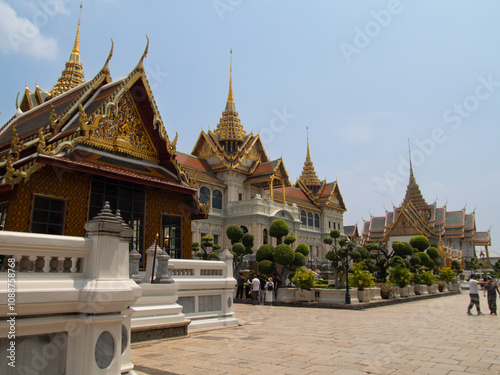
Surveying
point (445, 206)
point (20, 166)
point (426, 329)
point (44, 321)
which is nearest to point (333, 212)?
point (445, 206)

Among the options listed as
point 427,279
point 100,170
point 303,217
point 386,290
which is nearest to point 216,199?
point 303,217

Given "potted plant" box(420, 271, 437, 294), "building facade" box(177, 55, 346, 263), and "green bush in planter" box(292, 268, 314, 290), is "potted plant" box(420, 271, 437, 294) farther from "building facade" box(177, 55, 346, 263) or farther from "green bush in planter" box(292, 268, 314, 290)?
"building facade" box(177, 55, 346, 263)

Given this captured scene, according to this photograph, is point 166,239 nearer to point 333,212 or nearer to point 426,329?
point 426,329

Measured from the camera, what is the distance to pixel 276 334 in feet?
31.3

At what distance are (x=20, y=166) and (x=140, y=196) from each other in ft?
9.88

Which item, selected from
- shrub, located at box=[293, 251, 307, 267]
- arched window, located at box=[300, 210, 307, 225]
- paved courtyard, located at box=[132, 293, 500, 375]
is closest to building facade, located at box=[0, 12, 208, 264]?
paved courtyard, located at box=[132, 293, 500, 375]

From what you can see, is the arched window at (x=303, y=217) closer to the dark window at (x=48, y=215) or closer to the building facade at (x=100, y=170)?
the building facade at (x=100, y=170)

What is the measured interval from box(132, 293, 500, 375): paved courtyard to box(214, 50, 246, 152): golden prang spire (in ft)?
117

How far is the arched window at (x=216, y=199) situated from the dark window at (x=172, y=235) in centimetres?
2837

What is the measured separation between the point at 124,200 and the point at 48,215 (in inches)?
84.2

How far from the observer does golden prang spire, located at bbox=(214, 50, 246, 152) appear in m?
46.0

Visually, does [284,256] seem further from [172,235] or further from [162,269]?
[162,269]

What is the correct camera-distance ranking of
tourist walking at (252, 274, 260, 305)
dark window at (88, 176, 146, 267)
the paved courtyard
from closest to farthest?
1. the paved courtyard
2. dark window at (88, 176, 146, 267)
3. tourist walking at (252, 274, 260, 305)

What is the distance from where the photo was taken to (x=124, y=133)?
11492 millimetres
